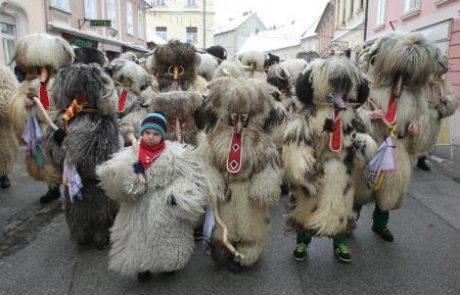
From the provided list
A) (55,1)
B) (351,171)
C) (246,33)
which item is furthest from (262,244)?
(246,33)

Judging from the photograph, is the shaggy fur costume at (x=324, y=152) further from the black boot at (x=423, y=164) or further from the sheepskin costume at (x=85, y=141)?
the black boot at (x=423, y=164)

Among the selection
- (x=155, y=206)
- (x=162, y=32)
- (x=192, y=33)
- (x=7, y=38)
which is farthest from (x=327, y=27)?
(x=155, y=206)

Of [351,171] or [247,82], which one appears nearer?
[247,82]

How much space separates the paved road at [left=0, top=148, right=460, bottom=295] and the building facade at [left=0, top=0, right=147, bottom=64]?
23.5 ft

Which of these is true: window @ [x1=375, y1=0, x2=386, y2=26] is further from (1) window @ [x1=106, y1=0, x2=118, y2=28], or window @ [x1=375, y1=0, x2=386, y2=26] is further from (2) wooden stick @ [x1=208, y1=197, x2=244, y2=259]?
(2) wooden stick @ [x1=208, y1=197, x2=244, y2=259]

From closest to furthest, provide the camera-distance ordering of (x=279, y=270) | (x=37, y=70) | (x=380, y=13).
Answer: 1. (x=279, y=270)
2. (x=37, y=70)
3. (x=380, y=13)

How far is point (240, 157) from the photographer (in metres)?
3.02

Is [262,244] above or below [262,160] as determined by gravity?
below

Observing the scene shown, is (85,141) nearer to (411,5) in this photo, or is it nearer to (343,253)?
(343,253)

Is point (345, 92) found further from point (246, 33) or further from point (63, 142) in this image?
point (246, 33)

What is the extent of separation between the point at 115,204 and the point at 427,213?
349 cm

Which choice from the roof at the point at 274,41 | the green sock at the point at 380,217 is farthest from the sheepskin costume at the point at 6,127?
the roof at the point at 274,41

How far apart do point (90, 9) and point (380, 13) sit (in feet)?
36.3

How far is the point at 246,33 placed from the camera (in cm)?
5341
